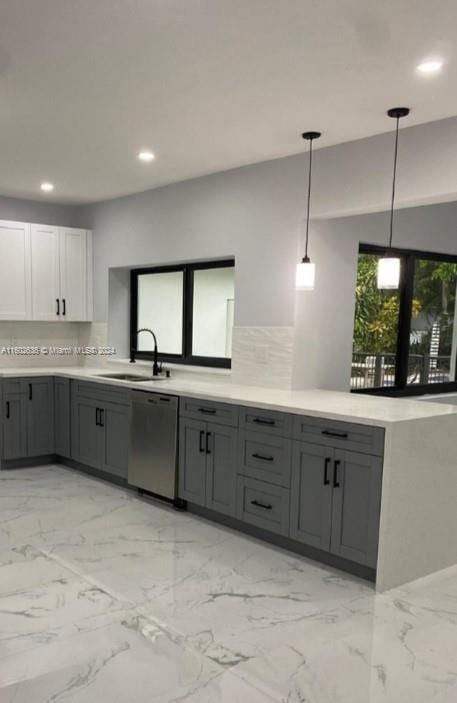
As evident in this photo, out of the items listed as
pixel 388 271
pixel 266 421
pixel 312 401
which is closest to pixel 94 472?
pixel 266 421

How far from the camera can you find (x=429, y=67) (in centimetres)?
257

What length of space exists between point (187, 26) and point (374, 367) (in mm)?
3213

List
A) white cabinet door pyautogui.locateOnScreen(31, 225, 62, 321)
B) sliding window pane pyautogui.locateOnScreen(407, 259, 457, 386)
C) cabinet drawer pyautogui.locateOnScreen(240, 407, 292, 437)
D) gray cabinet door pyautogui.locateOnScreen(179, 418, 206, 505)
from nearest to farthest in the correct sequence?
cabinet drawer pyautogui.locateOnScreen(240, 407, 292, 437), gray cabinet door pyautogui.locateOnScreen(179, 418, 206, 505), sliding window pane pyautogui.locateOnScreen(407, 259, 457, 386), white cabinet door pyautogui.locateOnScreen(31, 225, 62, 321)

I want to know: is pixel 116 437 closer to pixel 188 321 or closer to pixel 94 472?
pixel 94 472

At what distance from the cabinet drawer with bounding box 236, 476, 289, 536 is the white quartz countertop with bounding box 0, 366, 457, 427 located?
49 cm

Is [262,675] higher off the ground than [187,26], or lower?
lower

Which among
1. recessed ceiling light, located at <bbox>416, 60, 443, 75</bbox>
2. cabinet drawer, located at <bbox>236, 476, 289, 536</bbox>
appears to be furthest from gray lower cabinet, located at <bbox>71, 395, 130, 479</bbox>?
recessed ceiling light, located at <bbox>416, 60, 443, 75</bbox>

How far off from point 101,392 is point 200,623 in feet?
8.39

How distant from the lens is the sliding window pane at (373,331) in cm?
470

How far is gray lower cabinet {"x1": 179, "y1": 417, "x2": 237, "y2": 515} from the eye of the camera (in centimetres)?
370

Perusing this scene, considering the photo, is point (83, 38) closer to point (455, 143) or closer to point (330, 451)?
point (455, 143)

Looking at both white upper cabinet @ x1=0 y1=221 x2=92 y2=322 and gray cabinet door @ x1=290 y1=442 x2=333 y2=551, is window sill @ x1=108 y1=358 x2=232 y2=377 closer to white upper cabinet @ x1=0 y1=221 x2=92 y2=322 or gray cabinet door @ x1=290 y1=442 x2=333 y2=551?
white upper cabinet @ x1=0 y1=221 x2=92 y2=322

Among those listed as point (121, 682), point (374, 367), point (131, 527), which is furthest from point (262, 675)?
point (374, 367)

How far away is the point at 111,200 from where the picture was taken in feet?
18.8
